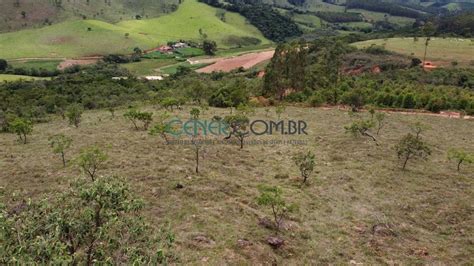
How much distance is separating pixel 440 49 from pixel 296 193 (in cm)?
9547

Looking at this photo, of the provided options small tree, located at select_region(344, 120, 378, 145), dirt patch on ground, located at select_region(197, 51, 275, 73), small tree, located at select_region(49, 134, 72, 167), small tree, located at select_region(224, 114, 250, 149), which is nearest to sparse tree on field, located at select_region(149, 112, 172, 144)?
small tree, located at select_region(224, 114, 250, 149)

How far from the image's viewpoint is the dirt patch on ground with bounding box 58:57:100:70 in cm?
12406

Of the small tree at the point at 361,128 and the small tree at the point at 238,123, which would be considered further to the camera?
the small tree at the point at 361,128

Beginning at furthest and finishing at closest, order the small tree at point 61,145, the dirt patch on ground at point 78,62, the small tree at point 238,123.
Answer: the dirt patch on ground at point 78,62 < the small tree at point 238,123 < the small tree at point 61,145

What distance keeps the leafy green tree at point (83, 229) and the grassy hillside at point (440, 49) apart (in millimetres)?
94848

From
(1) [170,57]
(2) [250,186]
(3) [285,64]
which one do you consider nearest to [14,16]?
(1) [170,57]

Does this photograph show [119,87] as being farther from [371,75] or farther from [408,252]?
[408,252]

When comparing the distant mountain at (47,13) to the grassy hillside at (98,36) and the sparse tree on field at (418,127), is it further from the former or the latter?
the sparse tree on field at (418,127)

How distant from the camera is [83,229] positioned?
10.8 m

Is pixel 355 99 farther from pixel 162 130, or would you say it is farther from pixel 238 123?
pixel 162 130

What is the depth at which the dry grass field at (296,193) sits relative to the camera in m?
18.8

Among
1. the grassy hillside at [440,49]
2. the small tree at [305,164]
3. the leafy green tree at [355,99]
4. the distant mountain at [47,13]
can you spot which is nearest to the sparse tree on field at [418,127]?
the leafy green tree at [355,99]

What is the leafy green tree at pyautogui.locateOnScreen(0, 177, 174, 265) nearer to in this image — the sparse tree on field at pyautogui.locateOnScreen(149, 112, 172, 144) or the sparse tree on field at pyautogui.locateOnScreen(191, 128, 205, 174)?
the sparse tree on field at pyautogui.locateOnScreen(149, 112, 172, 144)

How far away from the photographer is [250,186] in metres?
26.2
